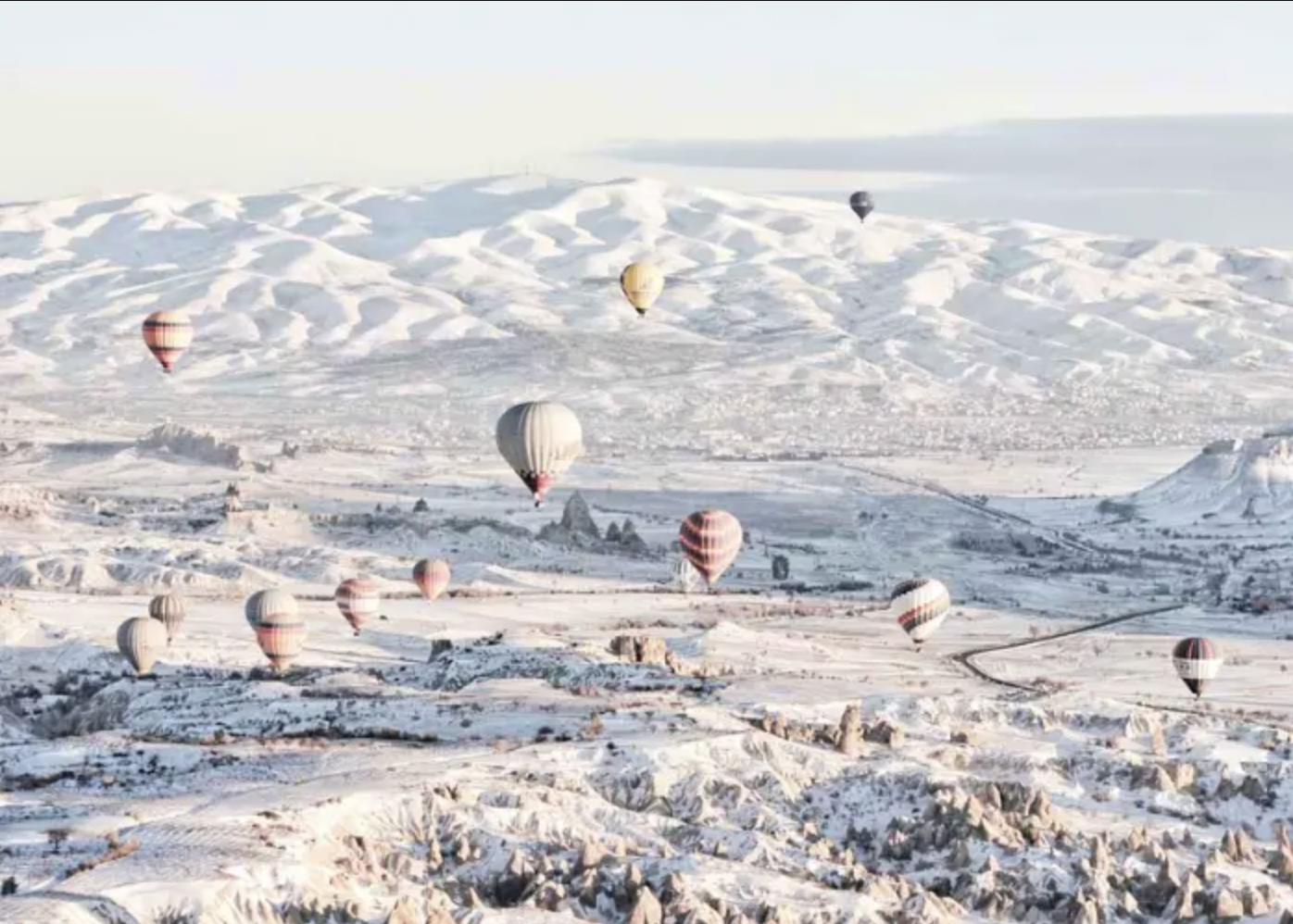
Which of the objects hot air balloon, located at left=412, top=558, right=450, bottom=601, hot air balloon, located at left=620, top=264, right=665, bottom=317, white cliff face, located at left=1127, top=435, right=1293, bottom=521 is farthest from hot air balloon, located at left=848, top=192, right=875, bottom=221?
hot air balloon, located at left=412, top=558, right=450, bottom=601

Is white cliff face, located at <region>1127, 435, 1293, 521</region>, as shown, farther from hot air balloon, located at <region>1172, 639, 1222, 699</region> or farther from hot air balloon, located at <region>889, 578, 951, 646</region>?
hot air balloon, located at <region>1172, 639, 1222, 699</region>

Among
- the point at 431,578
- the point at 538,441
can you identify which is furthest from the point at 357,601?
the point at 538,441

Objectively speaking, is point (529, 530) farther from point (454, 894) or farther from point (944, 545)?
point (454, 894)

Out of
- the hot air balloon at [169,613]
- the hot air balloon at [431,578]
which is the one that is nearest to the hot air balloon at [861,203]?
the hot air balloon at [431,578]

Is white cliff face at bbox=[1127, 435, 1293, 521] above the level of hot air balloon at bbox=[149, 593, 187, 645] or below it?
below

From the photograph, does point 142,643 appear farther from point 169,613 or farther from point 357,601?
point 357,601

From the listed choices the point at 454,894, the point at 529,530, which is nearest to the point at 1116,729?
the point at 454,894
